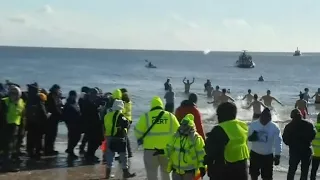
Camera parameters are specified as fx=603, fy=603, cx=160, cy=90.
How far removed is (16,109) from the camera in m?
11.3

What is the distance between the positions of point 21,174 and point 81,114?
7.41 ft

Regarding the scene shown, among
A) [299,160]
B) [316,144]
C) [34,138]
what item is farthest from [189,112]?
[34,138]

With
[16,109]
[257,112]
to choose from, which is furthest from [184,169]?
[257,112]

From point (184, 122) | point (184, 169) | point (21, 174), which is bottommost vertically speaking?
point (21, 174)

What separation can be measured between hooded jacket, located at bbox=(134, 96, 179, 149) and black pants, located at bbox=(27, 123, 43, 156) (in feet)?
14.4

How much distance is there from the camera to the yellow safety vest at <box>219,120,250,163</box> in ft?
23.8

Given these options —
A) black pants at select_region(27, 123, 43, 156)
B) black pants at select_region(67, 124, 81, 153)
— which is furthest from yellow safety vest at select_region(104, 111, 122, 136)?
black pants at select_region(67, 124, 81, 153)

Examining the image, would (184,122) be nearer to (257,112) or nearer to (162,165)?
(162,165)

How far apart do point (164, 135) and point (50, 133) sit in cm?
505

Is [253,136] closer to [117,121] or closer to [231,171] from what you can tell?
[231,171]

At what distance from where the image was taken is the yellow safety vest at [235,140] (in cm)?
725

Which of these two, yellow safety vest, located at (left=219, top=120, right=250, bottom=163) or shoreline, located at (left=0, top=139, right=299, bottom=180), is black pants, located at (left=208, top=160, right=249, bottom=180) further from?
shoreline, located at (left=0, top=139, right=299, bottom=180)

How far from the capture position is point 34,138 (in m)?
13.1

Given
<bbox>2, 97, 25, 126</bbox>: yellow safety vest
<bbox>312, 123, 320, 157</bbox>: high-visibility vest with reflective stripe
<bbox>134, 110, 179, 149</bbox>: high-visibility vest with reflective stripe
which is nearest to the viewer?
<bbox>134, 110, 179, 149</bbox>: high-visibility vest with reflective stripe
